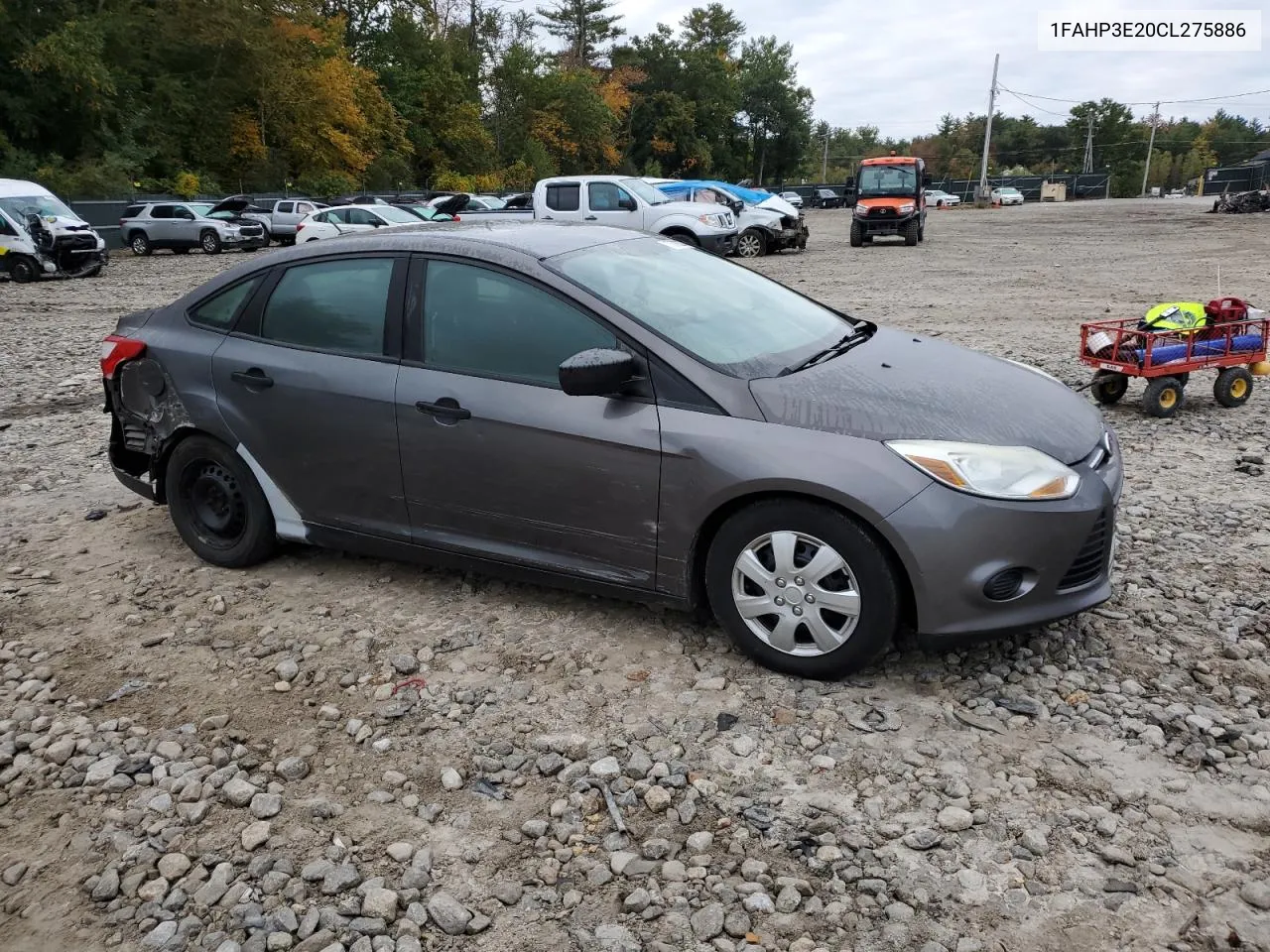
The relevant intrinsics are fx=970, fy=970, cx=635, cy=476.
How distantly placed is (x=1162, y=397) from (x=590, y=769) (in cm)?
577

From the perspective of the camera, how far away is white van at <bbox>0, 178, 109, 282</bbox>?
63.1ft

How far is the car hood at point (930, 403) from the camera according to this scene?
10.9ft

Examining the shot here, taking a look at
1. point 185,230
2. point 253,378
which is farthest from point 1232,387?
point 185,230

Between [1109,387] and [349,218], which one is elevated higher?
[349,218]

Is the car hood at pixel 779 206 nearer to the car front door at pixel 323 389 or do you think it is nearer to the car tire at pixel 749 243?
the car tire at pixel 749 243

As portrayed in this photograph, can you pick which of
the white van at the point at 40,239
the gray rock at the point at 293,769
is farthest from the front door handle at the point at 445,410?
the white van at the point at 40,239

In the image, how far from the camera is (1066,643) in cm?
369

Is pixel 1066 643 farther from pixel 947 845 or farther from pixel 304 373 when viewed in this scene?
pixel 304 373

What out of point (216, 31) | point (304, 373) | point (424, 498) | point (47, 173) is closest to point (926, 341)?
point (424, 498)

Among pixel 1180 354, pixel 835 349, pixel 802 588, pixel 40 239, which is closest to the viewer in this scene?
pixel 802 588

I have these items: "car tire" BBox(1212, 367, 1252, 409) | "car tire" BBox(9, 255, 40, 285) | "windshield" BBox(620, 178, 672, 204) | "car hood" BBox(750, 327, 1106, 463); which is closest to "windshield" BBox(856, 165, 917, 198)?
"windshield" BBox(620, 178, 672, 204)

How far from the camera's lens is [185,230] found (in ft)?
90.9

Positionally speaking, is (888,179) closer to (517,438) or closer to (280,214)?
(280,214)

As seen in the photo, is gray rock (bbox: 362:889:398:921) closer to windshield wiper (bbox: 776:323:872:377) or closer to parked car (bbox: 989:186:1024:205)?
windshield wiper (bbox: 776:323:872:377)
